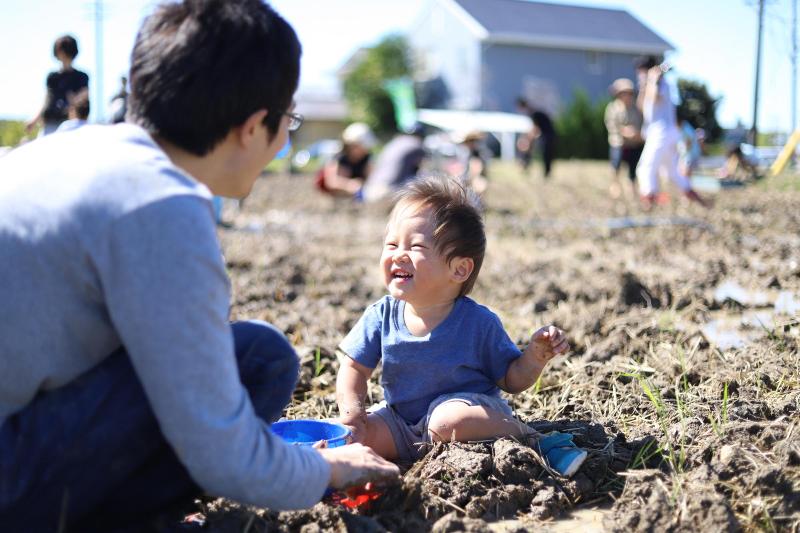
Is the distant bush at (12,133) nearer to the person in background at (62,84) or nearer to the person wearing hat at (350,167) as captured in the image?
the person in background at (62,84)

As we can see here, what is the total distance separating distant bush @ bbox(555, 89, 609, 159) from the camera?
38562 millimetres

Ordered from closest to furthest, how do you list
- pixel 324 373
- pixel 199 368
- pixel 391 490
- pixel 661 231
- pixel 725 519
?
pixel 199 368 → pixel 725 519 → pixel 391 490 → pixel 324 373 → pixel 661 231

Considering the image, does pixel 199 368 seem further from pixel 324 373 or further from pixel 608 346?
pixel 608 346

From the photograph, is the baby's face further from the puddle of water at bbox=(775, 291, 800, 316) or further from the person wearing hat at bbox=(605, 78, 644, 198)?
the person wearing hat at bbox=(605, 78, 644, 198)

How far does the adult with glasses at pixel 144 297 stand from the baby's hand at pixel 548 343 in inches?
34.9

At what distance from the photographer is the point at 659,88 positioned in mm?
10805

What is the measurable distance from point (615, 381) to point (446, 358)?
863mm

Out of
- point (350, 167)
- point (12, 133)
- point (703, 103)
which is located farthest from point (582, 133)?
point (12, 133)

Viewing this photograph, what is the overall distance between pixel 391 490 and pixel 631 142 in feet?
37.2

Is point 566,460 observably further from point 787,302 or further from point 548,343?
point 787,302

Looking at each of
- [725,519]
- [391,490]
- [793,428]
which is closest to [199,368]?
[391,490]

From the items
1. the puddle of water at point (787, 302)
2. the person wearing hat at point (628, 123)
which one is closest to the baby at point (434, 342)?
the puddle of water at point (787, 302)

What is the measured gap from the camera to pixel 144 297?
4.99 feet

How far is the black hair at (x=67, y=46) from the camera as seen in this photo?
6406 millimetres
